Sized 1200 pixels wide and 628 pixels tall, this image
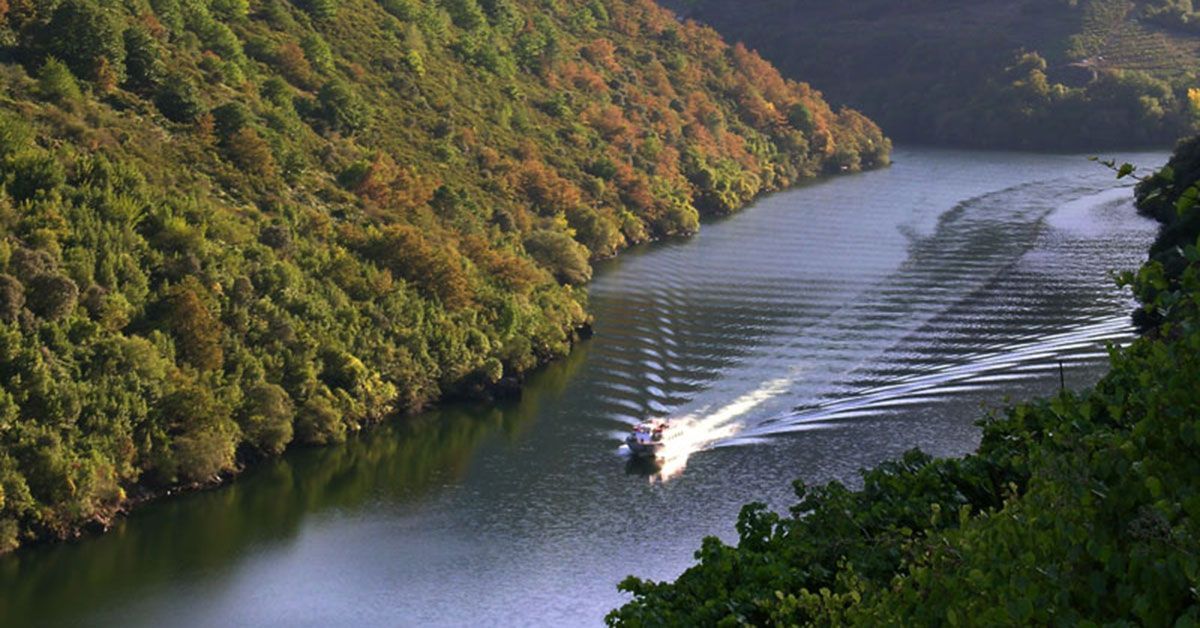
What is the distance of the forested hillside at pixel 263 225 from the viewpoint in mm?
68812

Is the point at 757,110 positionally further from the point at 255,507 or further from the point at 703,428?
the point at 255,507

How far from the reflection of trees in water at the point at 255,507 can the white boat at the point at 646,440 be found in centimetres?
779

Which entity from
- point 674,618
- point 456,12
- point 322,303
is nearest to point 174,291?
point 322,303

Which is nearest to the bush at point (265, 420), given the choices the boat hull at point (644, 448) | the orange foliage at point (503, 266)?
the boat hull at point (644, 448)

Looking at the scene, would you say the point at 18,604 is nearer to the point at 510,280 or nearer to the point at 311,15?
the point at 510,280

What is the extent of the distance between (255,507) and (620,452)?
1651cm

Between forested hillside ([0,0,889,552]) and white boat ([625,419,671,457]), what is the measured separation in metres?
14.9

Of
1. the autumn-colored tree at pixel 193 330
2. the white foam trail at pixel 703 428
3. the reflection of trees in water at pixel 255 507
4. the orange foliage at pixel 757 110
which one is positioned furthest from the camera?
the orange foliage at pixel 757 110

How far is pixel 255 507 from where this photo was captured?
225 ft

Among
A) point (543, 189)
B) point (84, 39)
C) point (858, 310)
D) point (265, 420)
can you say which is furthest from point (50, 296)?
point (543, 189)

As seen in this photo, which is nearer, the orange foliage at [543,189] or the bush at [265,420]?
the bush at [265,420]

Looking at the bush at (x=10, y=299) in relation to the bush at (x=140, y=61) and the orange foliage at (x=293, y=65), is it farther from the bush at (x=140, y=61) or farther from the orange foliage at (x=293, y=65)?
the orange foliage at (x=293, y=65)

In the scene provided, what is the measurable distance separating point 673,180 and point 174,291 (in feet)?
241

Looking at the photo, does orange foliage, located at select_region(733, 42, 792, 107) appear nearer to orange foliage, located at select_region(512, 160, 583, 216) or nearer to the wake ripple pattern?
the wake ripple pattern
